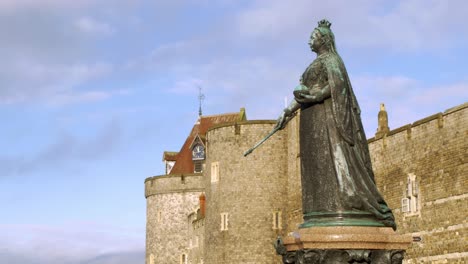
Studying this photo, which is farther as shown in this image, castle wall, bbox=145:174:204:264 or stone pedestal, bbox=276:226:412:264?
castle wall, bbox=145:174:204:264

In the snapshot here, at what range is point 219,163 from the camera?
43.8 metres

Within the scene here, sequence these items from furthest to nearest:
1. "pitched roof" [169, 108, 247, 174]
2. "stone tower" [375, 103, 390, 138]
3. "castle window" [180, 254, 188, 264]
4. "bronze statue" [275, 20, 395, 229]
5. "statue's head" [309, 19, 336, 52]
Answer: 1. "pitched roof" [169, 108, 247, 174]
2. "castle window" [180, 254, 188, 264]
3. "stone tower" [375, 103, 390, 138]
4. "statue's head" [309, 19, 336, 52]
5. "bronze statue" [275, 20, 395, 229]

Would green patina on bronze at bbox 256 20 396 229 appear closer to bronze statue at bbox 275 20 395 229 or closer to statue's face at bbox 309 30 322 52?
bronze statue at bbox 275 20 395 229

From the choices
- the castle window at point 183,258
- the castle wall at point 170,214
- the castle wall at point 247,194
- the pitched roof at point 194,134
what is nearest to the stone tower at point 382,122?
the castle wall at point 247,194

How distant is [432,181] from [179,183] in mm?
30608

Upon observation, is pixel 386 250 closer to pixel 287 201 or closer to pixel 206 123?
pixel 287 201

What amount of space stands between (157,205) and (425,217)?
102 feet

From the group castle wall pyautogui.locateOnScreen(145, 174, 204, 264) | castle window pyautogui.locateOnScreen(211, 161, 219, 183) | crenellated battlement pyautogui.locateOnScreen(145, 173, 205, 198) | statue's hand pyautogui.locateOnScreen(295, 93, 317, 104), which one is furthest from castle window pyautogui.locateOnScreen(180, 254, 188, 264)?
statue's hand pyautogui.locateOnScreen(295, 93, 317, 104)

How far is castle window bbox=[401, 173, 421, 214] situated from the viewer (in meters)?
32.2

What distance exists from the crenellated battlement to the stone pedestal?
164ft

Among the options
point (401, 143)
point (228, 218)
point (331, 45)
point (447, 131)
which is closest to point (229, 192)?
point (228, 218)

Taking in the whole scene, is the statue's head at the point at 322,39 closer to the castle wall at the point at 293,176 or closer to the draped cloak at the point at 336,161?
the draped cloak at the point at 336,161

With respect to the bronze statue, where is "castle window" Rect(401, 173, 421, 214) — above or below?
above

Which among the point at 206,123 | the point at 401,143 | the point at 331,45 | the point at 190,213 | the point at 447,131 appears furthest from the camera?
the point at 206,123
